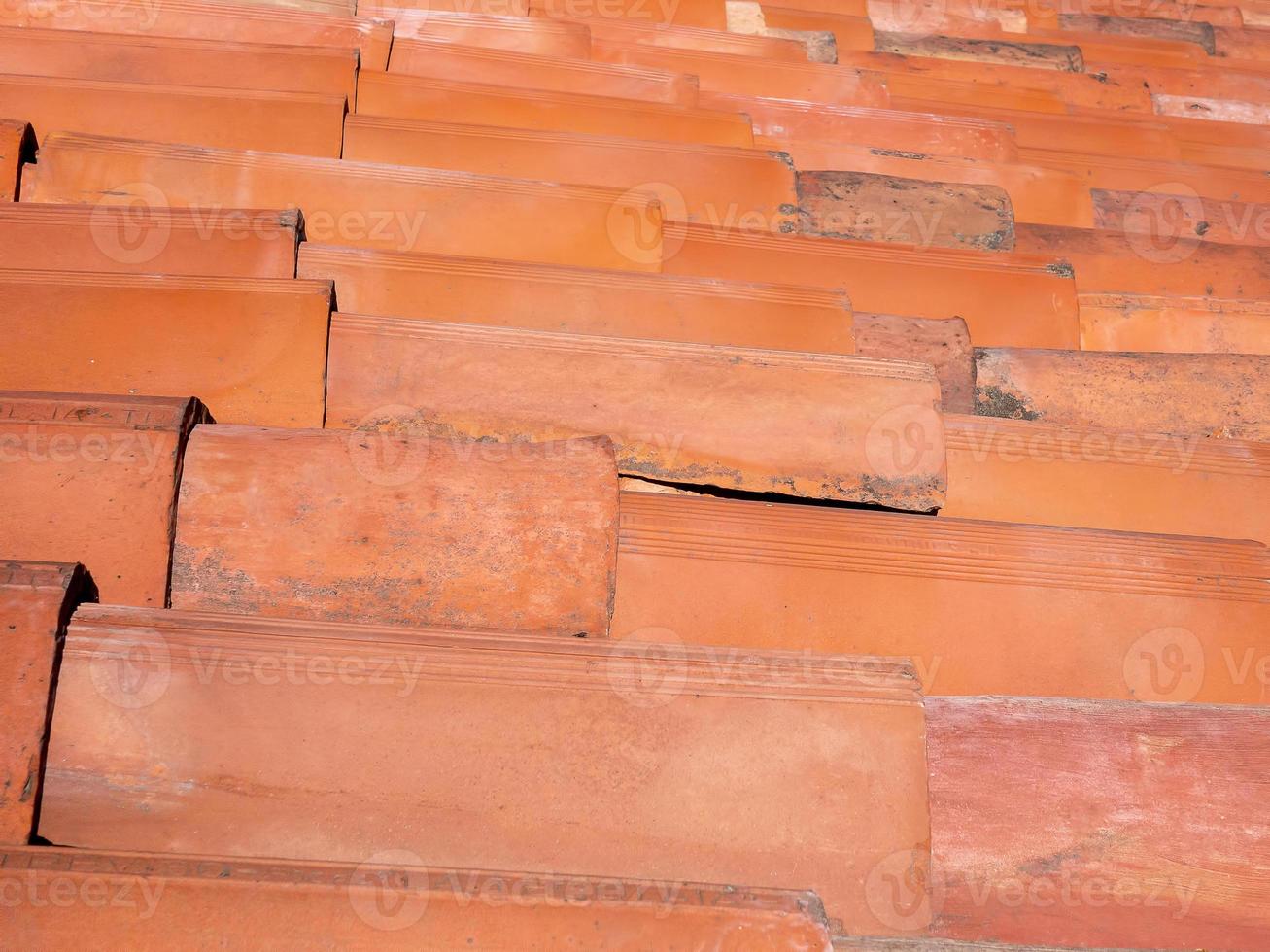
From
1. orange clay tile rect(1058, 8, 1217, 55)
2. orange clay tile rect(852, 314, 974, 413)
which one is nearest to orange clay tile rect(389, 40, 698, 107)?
orange clay tile rect(852, 314, 974, 413)

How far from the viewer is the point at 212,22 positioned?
10.1 feet

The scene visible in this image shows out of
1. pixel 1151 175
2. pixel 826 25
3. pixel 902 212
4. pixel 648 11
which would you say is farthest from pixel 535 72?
pixel 1151 175

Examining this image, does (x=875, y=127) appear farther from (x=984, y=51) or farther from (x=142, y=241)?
(x=142, y=241)

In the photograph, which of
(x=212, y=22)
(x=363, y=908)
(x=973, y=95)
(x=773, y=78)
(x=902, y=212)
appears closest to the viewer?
(x=363, y=908)

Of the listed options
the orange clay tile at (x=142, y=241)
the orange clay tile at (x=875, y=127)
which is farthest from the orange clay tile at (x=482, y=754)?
the orange clay tile at (x=875, y=127)

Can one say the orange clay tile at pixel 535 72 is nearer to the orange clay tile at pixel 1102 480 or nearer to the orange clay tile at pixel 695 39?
the orange clay tile at pixel 695 39

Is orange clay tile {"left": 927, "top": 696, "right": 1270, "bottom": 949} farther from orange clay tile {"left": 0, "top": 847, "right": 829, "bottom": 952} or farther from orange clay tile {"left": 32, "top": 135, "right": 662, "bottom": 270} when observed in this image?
orange clay tile {"left": 32, "top": 135, "right": 662, "bottom": 270}

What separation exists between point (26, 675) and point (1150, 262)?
9.57 ft

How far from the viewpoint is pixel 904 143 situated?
3451 millimetres

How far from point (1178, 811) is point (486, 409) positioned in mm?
1275

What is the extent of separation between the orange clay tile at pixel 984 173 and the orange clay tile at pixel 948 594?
5.32 ft

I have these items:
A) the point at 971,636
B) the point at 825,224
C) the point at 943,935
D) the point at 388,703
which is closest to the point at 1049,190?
the point at 825,224

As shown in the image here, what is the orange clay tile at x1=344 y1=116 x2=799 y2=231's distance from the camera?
9.02ft

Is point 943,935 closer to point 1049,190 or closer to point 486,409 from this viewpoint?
point 486,409
